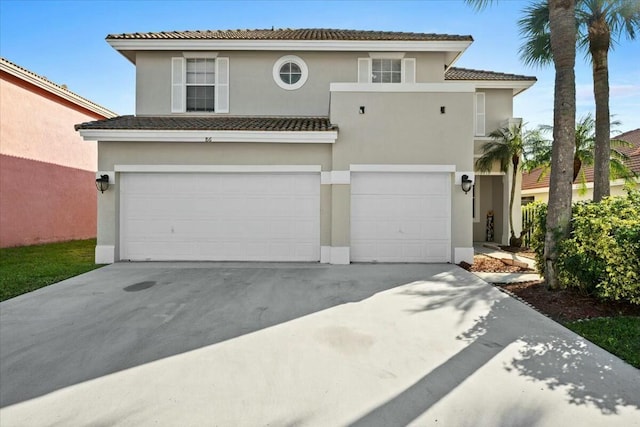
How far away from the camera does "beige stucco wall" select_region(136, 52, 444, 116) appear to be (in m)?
12.3

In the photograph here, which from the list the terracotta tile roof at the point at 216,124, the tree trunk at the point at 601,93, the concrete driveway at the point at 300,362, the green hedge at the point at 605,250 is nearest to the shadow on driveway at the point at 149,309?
the concrete driveway at the point at 300,362

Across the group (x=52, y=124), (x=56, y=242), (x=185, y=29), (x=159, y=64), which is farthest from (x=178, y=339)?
(x=52, y=124)

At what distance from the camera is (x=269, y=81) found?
12.4 m

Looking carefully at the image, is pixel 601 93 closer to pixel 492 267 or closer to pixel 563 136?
pixel 563 136

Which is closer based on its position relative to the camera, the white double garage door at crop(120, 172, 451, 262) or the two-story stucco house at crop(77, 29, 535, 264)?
the two-story stucco house at crop(77, 29, 535, 264)

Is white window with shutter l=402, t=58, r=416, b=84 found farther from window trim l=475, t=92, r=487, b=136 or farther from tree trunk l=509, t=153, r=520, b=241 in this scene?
tree trunk l=509, t=153, r=520, b=241

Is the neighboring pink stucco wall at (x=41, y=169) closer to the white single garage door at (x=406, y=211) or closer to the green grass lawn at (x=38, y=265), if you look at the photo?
the green grass lawn at (x=38, y=265)

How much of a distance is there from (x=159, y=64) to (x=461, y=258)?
11.7m

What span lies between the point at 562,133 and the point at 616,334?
12.8ft

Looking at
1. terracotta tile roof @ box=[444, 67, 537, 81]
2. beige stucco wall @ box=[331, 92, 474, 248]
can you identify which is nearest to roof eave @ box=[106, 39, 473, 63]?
terracotta tile roof @ box=[444, 67, 537, 81]

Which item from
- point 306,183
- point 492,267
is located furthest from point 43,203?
point 492,267

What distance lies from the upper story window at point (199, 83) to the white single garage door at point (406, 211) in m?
5.98

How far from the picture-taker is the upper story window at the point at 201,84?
40.5 ft

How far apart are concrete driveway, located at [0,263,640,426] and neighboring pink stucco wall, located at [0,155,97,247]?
8.86 metres
